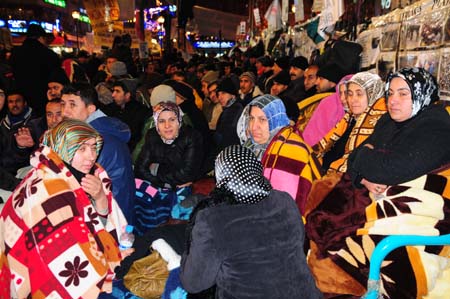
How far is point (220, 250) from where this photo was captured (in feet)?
6.92

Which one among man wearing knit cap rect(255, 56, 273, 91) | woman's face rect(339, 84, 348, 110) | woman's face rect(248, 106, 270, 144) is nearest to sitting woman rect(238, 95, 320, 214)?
woman's face rect(248, 106, 270, 144)

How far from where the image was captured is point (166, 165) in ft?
13.7

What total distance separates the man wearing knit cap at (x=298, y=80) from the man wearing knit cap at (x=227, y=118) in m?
0.82

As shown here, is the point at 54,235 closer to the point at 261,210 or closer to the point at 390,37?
the point at 261,210

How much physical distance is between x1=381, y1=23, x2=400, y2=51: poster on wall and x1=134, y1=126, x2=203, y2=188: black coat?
2.21m

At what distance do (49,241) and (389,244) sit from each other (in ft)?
6.26

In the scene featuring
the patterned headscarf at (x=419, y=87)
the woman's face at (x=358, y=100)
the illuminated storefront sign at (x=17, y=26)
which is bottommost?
the woman's face at (x=358, y=100)

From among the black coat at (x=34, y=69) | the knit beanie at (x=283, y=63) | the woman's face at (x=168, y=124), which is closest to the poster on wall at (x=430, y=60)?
the woman's face at (x=168, y=124)

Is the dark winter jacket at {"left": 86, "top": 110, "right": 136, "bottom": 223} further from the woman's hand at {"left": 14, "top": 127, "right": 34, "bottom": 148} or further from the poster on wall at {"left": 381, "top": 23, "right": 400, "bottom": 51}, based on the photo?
the poster on wall at {"left": 381, "top": 23, "right": 400, "bottom": 51}

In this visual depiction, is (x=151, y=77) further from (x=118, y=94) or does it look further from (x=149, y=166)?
(x=149, y=166)

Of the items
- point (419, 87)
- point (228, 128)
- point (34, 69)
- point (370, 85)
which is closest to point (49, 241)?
point (419, 87)

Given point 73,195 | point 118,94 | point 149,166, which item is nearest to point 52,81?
point 118,94

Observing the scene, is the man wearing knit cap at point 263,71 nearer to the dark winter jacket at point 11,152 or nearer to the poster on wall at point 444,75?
the dark winter jacket at point 11,152

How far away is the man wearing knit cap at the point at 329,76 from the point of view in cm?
467
